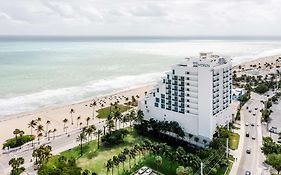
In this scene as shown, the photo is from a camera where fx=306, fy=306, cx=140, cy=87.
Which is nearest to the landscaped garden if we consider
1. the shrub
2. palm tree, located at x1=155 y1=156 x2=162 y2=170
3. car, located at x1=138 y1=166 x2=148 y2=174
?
palm tree, located at x1=155 y1=156 x2=162 y2=170

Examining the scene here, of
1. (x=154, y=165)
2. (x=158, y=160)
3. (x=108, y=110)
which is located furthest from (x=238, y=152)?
(x=108, y=110)

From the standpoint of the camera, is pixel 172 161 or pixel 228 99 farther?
pixel 228 99

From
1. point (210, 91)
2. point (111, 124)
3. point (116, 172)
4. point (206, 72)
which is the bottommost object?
point (116, 172)

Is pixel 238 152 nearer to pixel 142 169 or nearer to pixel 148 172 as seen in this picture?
pixel 148 172

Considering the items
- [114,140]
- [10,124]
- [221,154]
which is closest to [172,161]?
[221,154]

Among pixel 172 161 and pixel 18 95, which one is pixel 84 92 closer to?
pixel 18 95

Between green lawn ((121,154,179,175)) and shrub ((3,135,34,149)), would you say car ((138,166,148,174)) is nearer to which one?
green lawn ((121,154,179,175))

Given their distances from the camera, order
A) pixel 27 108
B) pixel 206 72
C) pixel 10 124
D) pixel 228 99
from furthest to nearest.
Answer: pixel 27 108
pixel 10 124
pixel 228 99
pixel 206 72

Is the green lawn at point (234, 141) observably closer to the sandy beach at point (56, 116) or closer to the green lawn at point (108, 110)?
the green lawn at point (108, 110)
